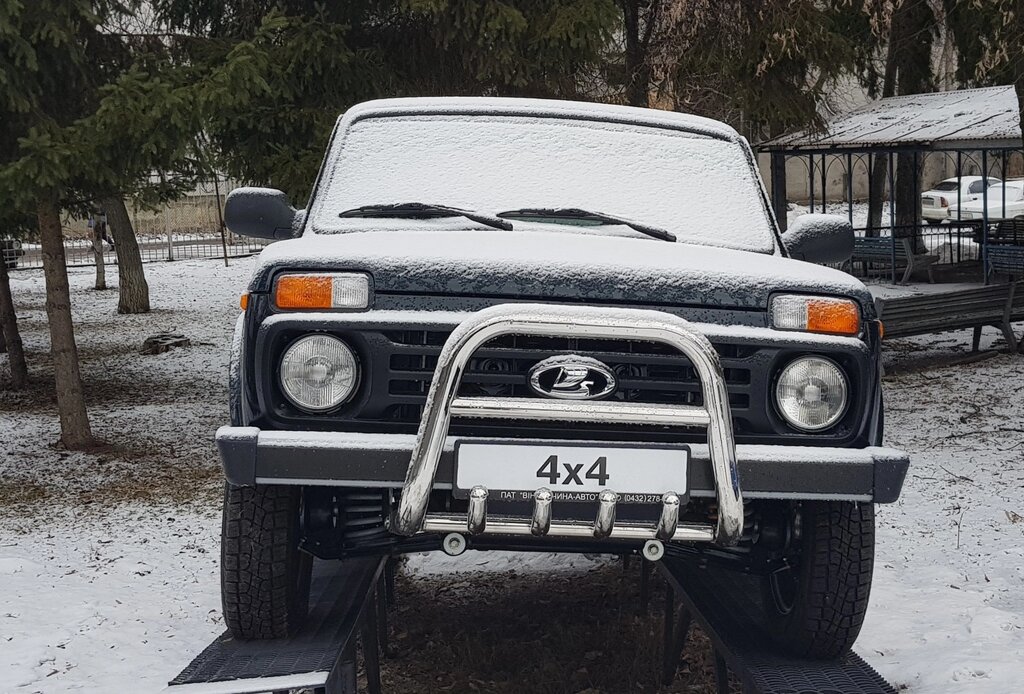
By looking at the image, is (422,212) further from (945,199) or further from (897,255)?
(945,199)

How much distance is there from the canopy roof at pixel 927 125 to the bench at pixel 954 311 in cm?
211

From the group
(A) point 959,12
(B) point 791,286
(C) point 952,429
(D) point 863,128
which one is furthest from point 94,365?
(A) point 959,12

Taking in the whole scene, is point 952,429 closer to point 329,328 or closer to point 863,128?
point 329,328

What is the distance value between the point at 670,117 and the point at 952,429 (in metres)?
5.67

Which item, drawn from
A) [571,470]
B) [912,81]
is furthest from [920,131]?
[571,470]

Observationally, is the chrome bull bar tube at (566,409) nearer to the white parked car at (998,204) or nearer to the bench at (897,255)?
the bench at (897,255)

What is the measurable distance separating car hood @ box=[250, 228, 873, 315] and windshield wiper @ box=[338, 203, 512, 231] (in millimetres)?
395

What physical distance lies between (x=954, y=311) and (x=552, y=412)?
1022 cm

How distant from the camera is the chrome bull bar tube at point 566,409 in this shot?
306cm

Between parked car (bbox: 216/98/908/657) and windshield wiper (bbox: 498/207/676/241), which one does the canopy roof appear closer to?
windshield wiper (bbox: 498/207/676/241)

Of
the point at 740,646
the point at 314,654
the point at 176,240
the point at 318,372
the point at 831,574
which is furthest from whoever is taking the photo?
the point at 176,240

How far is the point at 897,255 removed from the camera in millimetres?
17828

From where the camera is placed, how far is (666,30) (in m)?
11.8

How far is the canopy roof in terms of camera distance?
14.4 metres
